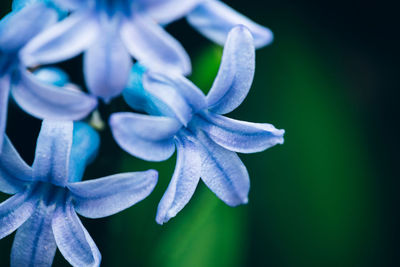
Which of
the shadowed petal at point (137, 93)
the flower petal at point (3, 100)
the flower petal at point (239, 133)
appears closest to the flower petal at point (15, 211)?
the flower petal at point (3, 100)

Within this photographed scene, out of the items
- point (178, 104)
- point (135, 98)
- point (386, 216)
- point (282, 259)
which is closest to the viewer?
point (178, 104)

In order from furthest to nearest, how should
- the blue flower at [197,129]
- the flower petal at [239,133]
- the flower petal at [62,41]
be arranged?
1. the flower petal at [239,133]
2. the blue flower at [197,129]
3. the flower petal at [62,41]

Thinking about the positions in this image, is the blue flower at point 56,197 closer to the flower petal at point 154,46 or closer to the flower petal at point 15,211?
the flower petal at point 15,211

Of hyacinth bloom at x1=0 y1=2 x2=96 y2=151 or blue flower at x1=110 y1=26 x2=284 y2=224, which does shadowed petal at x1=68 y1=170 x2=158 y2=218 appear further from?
hyacinth bloom at x1=0 y1=2 x2=96 y2=151

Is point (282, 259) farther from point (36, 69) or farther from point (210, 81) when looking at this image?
point (36, 69)

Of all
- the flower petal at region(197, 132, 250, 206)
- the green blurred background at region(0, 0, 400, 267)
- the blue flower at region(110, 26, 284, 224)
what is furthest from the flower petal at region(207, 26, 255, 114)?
the green blurred background at region(0, 0, 400, 267)

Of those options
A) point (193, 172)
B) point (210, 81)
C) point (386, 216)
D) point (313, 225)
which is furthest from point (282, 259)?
point (193, 172)
